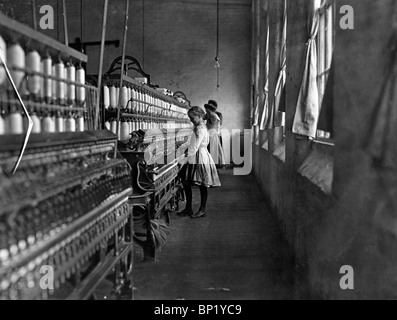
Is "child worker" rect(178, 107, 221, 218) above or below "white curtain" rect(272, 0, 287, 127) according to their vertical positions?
below

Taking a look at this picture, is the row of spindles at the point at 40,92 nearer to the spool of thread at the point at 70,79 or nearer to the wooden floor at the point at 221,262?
the spool of thread at the point at 70,79

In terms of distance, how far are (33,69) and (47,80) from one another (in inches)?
5.7

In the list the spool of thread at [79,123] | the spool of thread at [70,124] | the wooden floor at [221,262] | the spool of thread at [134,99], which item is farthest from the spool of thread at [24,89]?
the spool of thread at [134,99]

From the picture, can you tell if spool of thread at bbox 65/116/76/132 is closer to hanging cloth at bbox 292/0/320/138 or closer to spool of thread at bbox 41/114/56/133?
spool of thread at bbox 41/114/56/133

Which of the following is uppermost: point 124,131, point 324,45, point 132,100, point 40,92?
point 324,45

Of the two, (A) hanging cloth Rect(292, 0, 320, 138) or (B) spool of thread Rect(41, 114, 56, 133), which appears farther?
(A) hanging cloth Rect(292, 0, 320, 138)

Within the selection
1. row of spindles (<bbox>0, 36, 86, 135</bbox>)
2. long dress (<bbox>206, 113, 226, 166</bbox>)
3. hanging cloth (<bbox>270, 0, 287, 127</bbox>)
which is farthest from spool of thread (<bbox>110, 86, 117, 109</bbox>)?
long dress (<bbox>206, 113, 226, 166</bbox>)

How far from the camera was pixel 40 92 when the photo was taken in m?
2.35

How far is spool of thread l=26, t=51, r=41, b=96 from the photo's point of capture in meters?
2.28

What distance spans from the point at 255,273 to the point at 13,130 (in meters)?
2.67

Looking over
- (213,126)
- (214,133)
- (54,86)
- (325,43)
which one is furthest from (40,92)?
(214,133)

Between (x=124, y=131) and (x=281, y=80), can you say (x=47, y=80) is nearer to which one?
(x=124, y=131)
